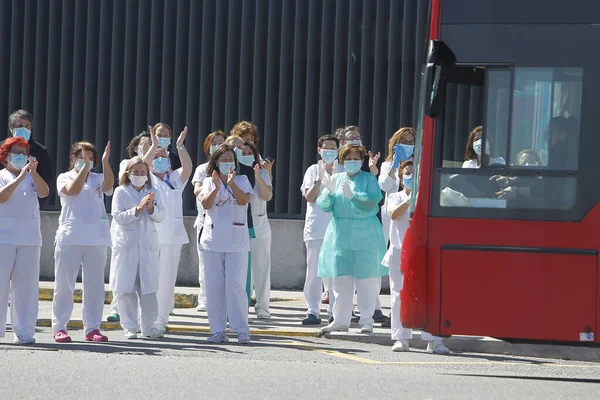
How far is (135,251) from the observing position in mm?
12461

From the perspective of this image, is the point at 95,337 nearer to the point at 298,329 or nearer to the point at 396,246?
the point at 298,329

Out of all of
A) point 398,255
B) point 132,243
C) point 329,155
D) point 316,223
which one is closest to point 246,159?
point 329,155

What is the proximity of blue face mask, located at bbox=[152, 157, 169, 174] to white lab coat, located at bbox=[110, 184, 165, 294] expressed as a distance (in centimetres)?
75

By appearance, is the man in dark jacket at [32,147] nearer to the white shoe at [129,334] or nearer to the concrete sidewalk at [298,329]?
the white shoe at [129,334]

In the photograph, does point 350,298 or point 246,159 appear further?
point 246,159

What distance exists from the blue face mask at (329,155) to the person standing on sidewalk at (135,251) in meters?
1.98

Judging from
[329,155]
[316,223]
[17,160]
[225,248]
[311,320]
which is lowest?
[311,320]

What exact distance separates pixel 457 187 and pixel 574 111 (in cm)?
98

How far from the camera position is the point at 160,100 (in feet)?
59.9

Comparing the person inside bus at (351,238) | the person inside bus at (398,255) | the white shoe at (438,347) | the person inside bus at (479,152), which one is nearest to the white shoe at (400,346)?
the person inside bus at (398,255)

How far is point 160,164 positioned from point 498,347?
379 centimetres

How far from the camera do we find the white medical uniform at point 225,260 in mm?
12258

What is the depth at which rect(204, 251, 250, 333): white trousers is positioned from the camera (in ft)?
40.2

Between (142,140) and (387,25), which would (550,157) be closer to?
(142,140)
